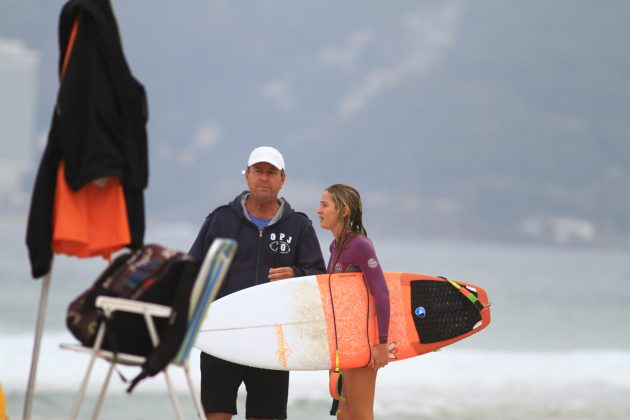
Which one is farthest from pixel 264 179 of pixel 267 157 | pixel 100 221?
pixel 100 221

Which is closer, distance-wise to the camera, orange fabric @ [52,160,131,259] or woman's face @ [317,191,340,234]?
orange fabric @ [52,160,131,259]

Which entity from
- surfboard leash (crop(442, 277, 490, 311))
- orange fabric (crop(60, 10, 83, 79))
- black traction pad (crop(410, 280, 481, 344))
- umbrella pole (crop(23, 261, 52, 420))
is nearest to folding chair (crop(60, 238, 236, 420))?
umbrella pole (crop(23, 261, 52, 420))

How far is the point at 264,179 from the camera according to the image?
392cm

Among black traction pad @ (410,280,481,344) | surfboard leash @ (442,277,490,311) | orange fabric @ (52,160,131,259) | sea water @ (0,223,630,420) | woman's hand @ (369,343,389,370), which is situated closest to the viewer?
orange fabric @ (52,160,131,259)

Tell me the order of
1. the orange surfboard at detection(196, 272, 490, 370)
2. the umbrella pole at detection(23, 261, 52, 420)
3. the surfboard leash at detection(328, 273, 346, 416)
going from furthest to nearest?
the orange surfboard at detection(196, 272, 490, 370), the surfboard leash at detection(328, 273, 346, 416), the umbrella pole at detection(23, 261, 52, 420)

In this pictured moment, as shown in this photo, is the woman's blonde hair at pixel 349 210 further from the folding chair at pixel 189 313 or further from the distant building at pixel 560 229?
the distant building at pixel 560 229

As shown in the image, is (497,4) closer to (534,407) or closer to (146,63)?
(146,63)

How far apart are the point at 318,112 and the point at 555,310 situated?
65.4 metres

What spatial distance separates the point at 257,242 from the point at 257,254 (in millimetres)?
59

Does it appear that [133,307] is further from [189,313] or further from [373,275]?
Result: [373,275]

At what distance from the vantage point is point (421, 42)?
10044 centimetres

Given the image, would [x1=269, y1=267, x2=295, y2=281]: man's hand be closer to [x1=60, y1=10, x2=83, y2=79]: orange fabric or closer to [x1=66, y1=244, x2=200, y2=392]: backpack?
[x1=66, y1=244, x2=200, y2=392]: backpack

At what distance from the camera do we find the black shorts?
395 centimetres

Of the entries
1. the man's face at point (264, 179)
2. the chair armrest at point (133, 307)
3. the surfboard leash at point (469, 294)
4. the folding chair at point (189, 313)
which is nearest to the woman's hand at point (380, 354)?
the man's face at point (264, 179)
